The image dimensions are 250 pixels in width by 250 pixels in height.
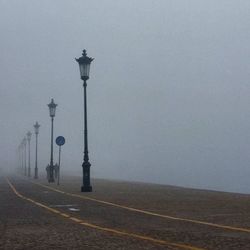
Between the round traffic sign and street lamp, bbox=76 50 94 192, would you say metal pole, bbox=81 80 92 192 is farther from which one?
the round traffic sign

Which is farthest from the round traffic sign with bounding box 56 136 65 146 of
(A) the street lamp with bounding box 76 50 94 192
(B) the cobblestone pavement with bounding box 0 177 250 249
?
(B) the cobblestone pavement with bounding box 0 177 250 249

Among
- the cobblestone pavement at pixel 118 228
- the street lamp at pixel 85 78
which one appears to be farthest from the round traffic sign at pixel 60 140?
the cobblestone pavement at pixel 118 228

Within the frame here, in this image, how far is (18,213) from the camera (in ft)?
52.3

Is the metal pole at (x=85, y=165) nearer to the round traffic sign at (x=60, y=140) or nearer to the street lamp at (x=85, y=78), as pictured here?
the street lamp at (x=85, y=78)

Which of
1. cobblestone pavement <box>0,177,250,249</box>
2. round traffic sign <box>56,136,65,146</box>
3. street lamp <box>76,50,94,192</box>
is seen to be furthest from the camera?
round traffic sign <box>56,136,65,146</box>

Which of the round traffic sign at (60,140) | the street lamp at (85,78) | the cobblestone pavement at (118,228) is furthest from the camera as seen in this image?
the round traffic sign at (60,140)

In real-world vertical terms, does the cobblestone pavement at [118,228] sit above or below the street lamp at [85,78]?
below

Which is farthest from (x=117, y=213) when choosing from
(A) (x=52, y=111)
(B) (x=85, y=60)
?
(A) (x=52, y=111)

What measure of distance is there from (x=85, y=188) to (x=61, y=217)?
13.9m

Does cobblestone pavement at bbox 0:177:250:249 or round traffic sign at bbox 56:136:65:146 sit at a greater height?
round traffic sign at bbox 56:136:65:146

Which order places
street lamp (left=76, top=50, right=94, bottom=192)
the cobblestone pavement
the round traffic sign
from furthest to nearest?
the round traffic sign, street lamp (left=76, top=50, right=94, bottom=192), the cobblestone pavement

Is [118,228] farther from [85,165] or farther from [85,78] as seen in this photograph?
[85,78]

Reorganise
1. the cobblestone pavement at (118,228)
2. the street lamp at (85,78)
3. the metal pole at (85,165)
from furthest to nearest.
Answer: the street lamp at (85,78), the metal pole at (85,165), the cobblestone pavement at (118,228)

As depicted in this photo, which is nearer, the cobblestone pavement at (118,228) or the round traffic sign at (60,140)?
the cobblestone pavement at (118,228)
